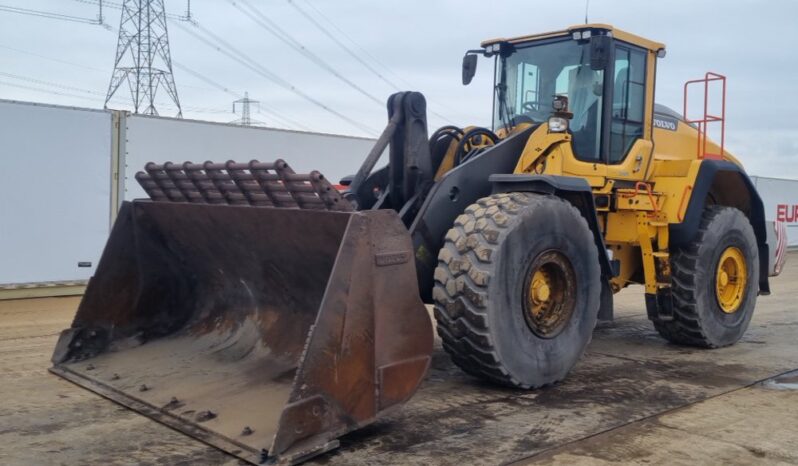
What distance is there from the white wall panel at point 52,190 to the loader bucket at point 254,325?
4.81 metres

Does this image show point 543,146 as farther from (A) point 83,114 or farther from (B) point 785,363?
(A) point 83,114

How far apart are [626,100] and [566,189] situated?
5.49 feet

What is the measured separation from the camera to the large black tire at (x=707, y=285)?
6.69 m

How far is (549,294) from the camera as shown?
17.5 feet

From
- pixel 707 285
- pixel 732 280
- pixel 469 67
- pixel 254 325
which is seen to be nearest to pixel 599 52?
pixel 469 67

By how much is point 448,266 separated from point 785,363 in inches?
138

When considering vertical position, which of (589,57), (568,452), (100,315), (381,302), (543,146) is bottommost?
(568,452)

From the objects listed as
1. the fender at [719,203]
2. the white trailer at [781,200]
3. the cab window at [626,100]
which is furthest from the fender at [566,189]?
the white trailer at [781,200]

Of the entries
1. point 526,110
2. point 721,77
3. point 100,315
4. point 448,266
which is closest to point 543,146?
point 526,110

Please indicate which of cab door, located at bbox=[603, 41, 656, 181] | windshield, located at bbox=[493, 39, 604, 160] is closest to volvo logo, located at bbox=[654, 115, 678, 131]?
cab door, located at bbox=[603, 41, 656, 181]

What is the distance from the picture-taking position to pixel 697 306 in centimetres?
668

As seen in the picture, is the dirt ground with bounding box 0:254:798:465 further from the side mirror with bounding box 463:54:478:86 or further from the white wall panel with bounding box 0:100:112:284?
the white wall panel with bounding box 0:100:112:284

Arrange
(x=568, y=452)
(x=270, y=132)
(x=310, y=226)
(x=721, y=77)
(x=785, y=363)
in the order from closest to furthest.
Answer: (x=568, y=452) < (x=310, y=226) < (x=785, y=363) < (x=721, y=77) < (x=270, y=132)

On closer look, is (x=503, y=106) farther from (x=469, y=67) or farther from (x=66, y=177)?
(x=66, y=177)
